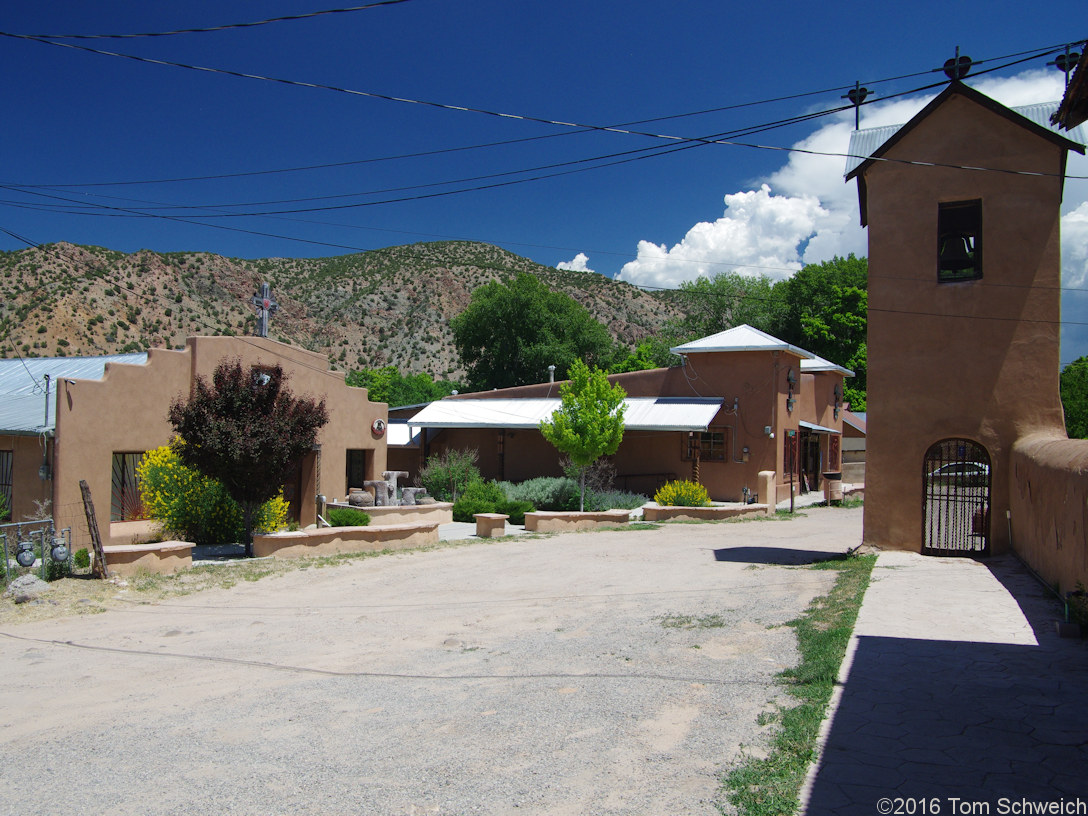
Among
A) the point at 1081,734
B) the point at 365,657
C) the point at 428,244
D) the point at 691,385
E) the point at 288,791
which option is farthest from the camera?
the point at 428,244

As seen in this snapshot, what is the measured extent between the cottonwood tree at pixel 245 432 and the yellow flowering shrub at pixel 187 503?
1.04m

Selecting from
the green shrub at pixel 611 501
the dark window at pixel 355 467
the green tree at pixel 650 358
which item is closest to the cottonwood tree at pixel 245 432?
the dark window at pixel 355 467

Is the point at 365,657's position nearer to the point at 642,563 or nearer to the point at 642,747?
the point at 642,747

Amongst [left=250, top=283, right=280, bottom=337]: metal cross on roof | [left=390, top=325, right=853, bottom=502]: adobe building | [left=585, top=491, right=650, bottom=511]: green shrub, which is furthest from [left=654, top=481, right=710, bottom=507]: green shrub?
[left=250, top=283, right=280, bottom=337]: metal cross on roof

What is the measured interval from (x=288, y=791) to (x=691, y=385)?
2480 cm

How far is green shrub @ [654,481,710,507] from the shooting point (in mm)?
23141

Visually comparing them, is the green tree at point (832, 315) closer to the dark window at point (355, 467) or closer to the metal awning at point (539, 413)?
the metal awning at point (539, 413)

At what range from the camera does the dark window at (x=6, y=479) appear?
16531 mm

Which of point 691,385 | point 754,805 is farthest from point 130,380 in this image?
point 691,385

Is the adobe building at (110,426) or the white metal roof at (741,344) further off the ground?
the white metal roof at (741,344)

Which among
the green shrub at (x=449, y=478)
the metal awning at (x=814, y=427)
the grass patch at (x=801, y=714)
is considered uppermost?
the metal awning at (x=814, y=427)

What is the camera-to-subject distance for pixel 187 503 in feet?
52.4

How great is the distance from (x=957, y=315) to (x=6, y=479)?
1972cm

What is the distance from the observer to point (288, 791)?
453cm
